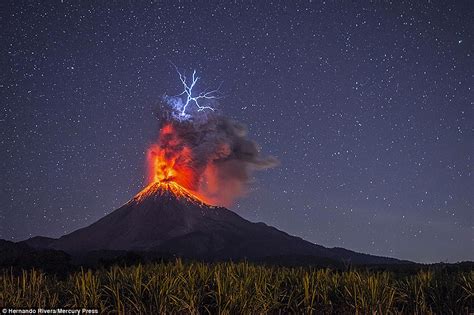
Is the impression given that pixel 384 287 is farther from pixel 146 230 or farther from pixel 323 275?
pixel 146 230

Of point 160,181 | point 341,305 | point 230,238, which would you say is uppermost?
point 160,181

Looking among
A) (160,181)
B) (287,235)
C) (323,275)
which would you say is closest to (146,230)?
(160,181)

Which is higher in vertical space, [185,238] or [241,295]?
[185,238]

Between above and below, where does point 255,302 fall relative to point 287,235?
below

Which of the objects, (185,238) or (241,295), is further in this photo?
(185,238)

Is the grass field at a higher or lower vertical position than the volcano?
lower

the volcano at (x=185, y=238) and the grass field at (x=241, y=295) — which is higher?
the volcano at (x=185, y=238)

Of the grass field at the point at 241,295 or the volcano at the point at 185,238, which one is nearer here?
the grass field at the point at 241,295

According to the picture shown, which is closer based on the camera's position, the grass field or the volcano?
the grass field
